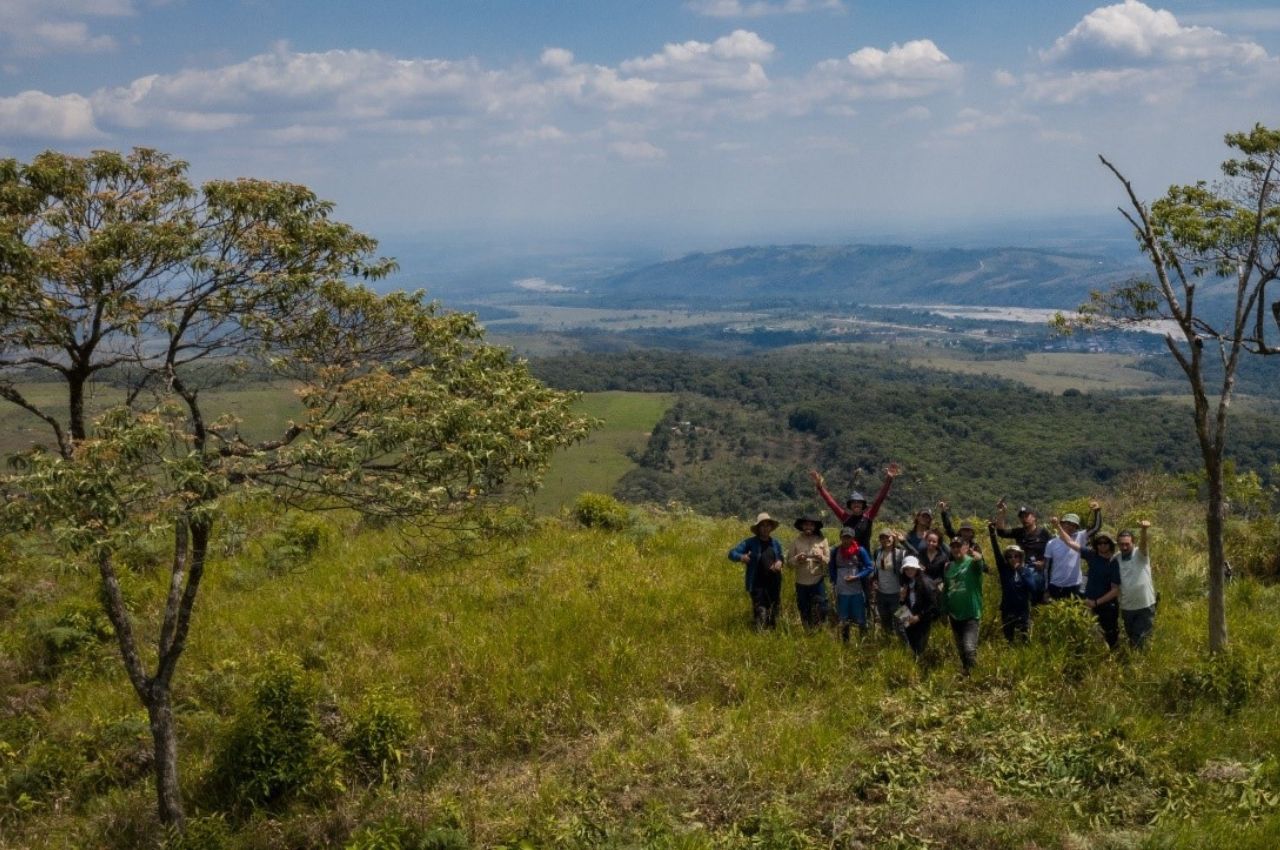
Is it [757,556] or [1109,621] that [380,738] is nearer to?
[757,556]

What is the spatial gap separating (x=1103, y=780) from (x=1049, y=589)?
119 inches

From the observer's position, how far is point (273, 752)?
29.6ft

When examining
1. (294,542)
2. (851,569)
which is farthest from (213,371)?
(294,542)

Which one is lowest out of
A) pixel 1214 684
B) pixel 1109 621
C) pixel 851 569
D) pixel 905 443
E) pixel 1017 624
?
pixel 905 443

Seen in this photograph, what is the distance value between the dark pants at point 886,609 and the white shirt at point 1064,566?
210cm

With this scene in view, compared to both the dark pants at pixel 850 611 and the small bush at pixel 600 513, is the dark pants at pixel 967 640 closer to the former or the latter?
the dark pants at pixel 850 611

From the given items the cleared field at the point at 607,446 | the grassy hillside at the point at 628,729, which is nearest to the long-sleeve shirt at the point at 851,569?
the grassy hillside at the point at 628,729

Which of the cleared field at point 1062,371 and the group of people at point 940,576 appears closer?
the group of people at point 940,576

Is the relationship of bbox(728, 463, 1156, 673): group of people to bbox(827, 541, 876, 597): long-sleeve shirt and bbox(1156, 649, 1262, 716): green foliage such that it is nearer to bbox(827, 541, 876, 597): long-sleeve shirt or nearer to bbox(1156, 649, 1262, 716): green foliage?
bbox(827, 541, 876, 597): long-sleeve shirt

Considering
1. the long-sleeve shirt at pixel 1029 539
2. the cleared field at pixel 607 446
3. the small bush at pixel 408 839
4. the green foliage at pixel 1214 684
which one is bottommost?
the cleared field at pixel 607 446

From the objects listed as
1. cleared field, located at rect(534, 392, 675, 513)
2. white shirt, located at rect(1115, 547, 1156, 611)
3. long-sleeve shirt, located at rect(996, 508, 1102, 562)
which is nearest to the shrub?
white shirt, located at rect(1115, 547, 1156, 611)

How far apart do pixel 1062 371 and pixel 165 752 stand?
194483 mm

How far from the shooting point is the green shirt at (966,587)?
9914 millimetres

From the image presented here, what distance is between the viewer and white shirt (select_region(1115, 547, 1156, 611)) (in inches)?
391
